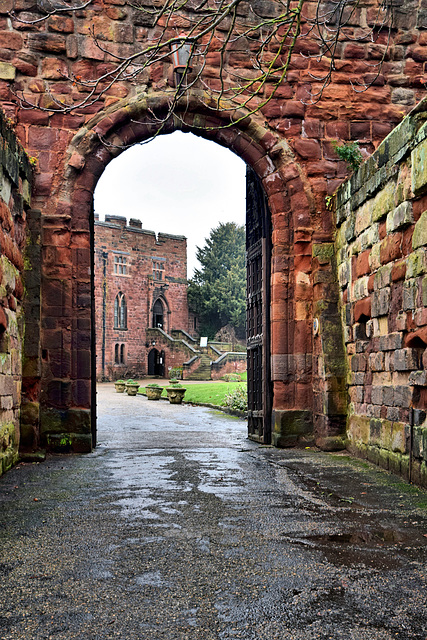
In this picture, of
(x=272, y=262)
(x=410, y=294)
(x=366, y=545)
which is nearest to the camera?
(x=366, y=545)

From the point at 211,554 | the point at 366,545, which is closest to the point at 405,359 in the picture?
the point at 366,545

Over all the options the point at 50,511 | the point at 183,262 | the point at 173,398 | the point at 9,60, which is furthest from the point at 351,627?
the point at 183,262

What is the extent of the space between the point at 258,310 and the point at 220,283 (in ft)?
123

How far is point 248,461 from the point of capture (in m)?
6.22

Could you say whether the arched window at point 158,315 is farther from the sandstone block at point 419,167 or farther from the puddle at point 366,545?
the puddle at point 366,545

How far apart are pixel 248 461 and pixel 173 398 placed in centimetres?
1208

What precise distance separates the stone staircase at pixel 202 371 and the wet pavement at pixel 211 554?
28.6 metres

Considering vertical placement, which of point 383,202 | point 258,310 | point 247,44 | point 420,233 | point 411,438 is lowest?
point 411,438

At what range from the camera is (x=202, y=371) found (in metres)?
34.8

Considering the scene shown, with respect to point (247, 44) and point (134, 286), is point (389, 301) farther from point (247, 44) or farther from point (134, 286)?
point (134, 286)

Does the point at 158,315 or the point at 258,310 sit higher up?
the point at 158,315

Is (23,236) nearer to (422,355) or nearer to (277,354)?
(277,354)

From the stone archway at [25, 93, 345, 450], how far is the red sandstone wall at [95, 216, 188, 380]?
28564mm

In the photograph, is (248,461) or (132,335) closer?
(248,461)
